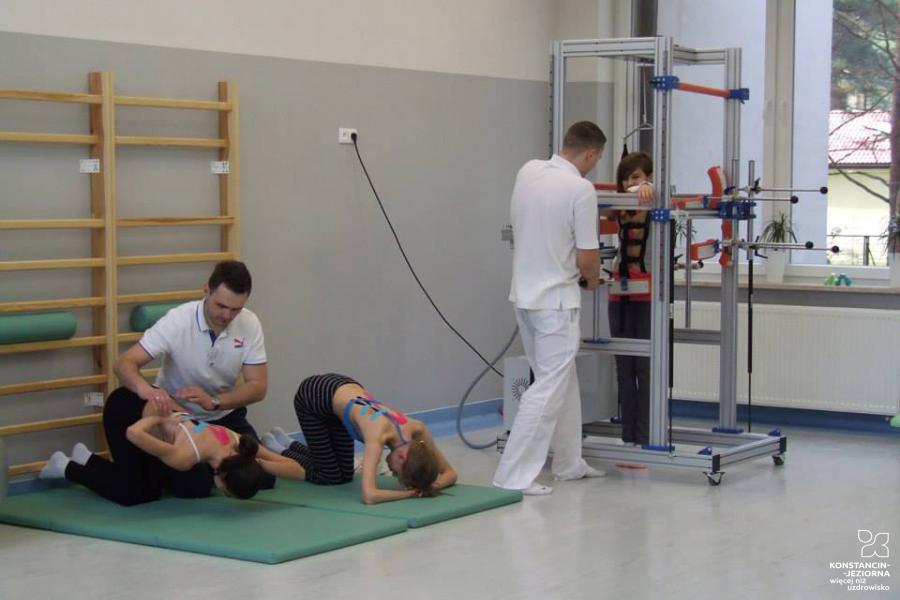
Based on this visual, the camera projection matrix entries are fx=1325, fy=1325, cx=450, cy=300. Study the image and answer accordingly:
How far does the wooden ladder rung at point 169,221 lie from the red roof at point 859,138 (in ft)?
11.8

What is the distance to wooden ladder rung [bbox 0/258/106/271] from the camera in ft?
17.5

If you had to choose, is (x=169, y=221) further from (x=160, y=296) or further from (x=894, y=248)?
(x=894, y=248)

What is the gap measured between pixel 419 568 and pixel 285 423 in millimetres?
2317

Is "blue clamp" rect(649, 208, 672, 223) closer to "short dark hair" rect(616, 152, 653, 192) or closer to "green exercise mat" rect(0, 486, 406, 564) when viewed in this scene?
"short dark hair" rect(616, 152, 653, 192)

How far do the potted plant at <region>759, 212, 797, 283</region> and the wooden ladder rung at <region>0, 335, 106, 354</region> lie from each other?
384cm

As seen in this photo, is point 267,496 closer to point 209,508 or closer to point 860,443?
point 209,508

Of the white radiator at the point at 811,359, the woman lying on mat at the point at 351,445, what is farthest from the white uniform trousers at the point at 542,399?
the white radiator at the point at 811,359

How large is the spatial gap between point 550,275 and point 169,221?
5.61 ft

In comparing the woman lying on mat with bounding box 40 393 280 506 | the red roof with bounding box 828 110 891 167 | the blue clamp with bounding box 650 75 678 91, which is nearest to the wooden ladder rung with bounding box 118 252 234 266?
the woman lying on mat with bounding box 40 393 280 506

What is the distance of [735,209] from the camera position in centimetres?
601

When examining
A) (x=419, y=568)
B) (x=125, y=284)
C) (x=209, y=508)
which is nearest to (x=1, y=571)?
(x=209, y=508)

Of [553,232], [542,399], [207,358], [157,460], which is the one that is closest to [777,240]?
[553,232]

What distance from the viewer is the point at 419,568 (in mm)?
4371

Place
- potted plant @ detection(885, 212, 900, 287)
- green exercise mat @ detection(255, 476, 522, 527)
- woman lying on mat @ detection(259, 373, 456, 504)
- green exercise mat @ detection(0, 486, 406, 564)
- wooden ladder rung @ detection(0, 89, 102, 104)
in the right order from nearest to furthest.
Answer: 1. green exercise mat @ detection(0, 486, 406, 564)
2. green exercise mat @ detection(255, 476, 522, 527)
3. woman lying on mat @ detection(259, 373, 456, 504)
4. wooden ladder rung @ detection(0, 89, 102, 104)
5. potted plant @ detection(885, 212, 900, 287)
